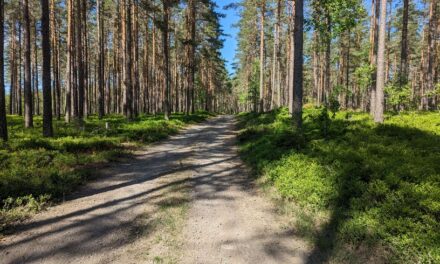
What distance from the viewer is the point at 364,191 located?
5.38 metres

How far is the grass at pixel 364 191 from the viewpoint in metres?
4.18

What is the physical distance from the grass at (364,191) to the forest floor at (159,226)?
63cm

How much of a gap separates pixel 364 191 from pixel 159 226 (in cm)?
430

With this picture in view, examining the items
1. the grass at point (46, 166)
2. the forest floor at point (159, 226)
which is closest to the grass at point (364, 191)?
the forest floor at point (159, 226)

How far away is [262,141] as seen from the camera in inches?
459

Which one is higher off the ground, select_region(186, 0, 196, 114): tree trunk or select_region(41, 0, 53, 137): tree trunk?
select_region(186, 0, 196, 114): tree trunk

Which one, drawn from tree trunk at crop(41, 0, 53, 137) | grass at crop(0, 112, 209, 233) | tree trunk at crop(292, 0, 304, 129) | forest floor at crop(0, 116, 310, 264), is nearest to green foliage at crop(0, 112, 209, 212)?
grass at crop(0, 112, 209, 233)

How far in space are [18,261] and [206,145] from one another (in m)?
10.2

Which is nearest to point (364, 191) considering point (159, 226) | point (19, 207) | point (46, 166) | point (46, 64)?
point (159, 226)

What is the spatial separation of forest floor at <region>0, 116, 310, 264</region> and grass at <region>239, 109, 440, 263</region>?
0.63 meters

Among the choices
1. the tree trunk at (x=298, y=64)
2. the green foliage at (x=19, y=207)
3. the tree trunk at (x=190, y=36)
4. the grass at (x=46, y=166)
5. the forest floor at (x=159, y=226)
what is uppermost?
the tree trunk at (x=190, y=36)

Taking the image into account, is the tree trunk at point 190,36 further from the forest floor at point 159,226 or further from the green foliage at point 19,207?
the green foliage at point 19,207

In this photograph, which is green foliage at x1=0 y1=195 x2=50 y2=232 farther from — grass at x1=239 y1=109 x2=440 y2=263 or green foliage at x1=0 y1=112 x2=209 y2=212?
grass at x1=239 y1=109 x2=440 y2=263

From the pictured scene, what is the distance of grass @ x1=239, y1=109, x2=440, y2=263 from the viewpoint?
4.18m
